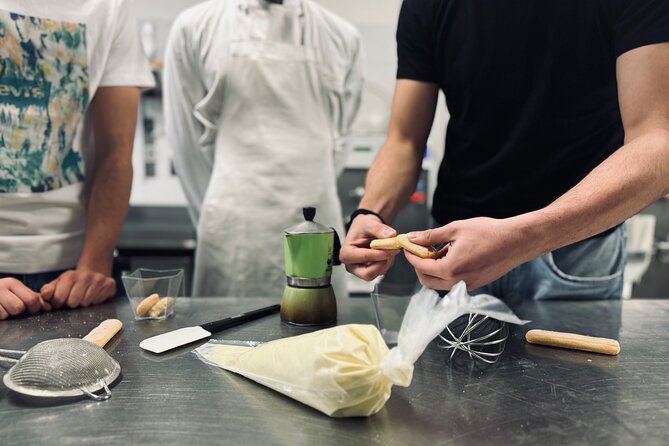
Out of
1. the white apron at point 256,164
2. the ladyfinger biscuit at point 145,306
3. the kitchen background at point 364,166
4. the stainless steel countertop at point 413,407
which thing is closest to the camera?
the stainless steel countertop at point 413,407

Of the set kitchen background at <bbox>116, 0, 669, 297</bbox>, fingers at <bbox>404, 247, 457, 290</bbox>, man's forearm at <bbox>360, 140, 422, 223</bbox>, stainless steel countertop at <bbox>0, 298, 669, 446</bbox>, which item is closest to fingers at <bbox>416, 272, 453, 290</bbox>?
fingers at <bbox>404, 247, 457, 290</bbox>

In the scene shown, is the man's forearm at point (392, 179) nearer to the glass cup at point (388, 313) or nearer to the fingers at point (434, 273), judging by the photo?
the glass cup at point (388, 313)

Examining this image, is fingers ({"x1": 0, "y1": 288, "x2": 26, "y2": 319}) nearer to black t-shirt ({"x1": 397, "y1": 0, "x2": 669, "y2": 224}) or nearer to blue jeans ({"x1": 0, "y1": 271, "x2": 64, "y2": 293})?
blue jeans ({"x1": 0, "y1": 271, "x2": 64, "y2": 293})

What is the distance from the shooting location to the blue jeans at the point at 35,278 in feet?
3.88

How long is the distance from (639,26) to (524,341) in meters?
0.61

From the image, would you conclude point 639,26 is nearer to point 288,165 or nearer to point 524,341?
point 524,341

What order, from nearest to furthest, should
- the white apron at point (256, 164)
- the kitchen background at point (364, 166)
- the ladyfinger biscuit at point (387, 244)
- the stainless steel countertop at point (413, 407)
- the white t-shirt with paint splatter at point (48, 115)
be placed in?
the stainless steel countertop at point (413, 407) → the ladyfinger biscuit at point (387, 244) → the white t-shirt with paint splatter at point (48, 115) → the white apron at point (256, 164) → the kitchen background at point (364, 166)

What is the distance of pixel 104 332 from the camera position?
34.8 inches

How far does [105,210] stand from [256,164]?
576 mm

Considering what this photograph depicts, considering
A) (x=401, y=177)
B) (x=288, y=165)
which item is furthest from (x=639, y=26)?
(x=288, y=165)

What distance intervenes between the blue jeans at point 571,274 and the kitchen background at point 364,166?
1807mm

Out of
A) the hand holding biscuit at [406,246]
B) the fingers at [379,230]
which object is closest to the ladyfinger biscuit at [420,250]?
the hand holding biscuit at [406,246]

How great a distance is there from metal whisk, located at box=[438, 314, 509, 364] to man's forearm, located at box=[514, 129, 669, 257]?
0.44ft

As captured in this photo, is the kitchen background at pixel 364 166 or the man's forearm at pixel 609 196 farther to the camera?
the kitchen background at pixel 364 166
